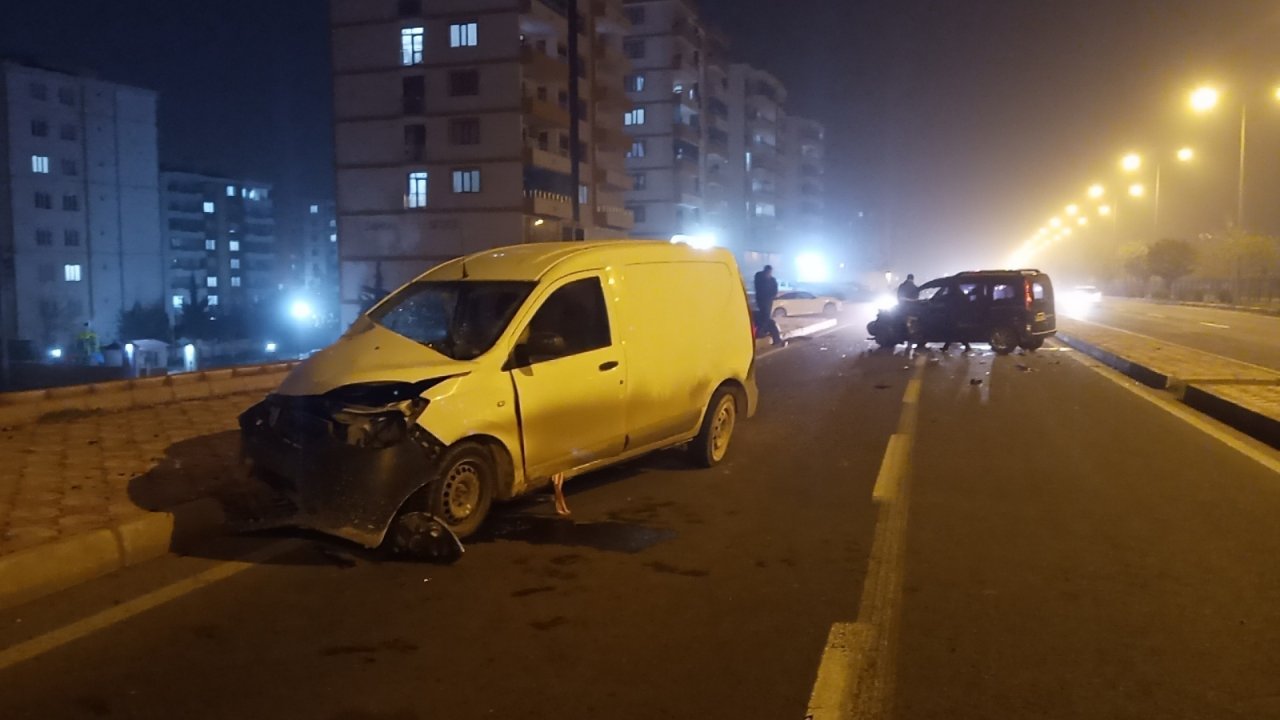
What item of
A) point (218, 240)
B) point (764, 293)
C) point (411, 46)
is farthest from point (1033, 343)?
point (218, 240)

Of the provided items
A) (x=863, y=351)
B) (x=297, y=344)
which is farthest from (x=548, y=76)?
(x=297, y=344)

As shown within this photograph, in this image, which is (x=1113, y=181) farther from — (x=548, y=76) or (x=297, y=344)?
(x=297, y=344)

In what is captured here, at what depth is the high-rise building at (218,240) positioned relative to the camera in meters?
109

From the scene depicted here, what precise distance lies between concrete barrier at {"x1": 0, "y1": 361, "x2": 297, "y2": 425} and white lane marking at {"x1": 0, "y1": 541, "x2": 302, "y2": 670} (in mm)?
5630

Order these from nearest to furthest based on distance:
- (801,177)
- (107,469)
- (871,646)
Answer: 1. (871,646)
2. (107,469)
3. (801,177)

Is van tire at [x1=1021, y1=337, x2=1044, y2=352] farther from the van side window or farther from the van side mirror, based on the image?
the van side mirror

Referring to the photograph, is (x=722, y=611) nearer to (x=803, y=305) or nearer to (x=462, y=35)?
(x=803, y=305)

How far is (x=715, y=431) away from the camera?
9.64 meters

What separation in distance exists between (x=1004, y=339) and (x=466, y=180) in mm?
39051

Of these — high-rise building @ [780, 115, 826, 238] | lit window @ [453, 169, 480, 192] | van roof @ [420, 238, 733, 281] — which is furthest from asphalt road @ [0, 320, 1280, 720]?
high-rise building @ [780, 115, 826, 238]

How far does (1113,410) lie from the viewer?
537 inches

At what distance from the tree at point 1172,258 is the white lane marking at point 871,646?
72105 millimetres

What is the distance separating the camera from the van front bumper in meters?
6.25

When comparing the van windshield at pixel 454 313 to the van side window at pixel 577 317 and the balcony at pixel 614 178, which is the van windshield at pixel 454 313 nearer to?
the van side window at pixel 577 317
